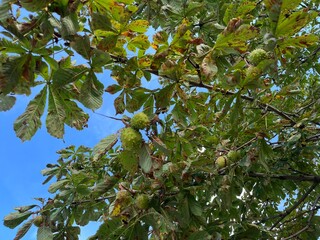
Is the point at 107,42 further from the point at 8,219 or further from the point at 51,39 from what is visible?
the point at 8,219

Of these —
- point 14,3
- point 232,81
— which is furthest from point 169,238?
point 14,3

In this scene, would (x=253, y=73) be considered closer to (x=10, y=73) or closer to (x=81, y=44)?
(x=81, y=44)

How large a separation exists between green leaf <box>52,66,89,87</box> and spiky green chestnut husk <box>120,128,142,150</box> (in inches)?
13.3

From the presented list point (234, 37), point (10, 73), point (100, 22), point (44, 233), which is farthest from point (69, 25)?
point (44, 233)

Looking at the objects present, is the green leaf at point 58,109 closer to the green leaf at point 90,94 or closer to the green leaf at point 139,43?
the green leaf at point 90,94

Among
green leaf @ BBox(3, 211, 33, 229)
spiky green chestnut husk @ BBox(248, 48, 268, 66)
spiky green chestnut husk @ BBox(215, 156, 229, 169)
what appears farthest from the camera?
spiky green chestnut husk @ BBox(215, 156, 229, 169)

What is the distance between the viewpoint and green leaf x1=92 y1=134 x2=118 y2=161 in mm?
1750

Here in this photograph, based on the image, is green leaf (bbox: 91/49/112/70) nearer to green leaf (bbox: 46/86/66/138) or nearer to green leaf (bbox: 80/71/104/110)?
green leaf (bbox: 80/71/104/110)

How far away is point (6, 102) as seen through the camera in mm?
1840

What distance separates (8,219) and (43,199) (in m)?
0.28

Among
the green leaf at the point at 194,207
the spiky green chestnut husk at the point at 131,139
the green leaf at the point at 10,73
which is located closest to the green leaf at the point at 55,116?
the green leaf at the point at 10,73

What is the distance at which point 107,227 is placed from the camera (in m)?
2.14

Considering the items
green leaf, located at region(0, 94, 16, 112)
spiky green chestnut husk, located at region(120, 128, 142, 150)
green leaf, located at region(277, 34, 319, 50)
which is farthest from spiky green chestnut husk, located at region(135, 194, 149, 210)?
green leaf, located at region(277, 34, 319, 50)

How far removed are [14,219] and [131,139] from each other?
42.7 inches
